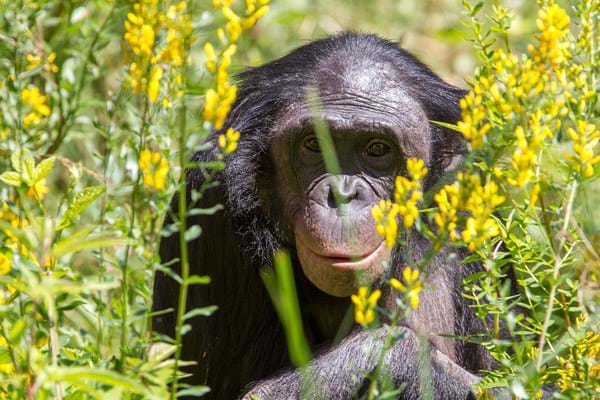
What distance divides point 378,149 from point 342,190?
449mm

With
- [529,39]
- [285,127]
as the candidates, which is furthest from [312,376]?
[529,39]

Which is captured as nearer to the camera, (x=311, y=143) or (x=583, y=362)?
(x=583, y=362)

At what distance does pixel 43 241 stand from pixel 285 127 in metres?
2.14

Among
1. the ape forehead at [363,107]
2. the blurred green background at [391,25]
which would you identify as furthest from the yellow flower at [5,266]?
the blurred green background at [391,25]

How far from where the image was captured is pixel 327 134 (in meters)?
4.98

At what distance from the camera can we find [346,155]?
503cm

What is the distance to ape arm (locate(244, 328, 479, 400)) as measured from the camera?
4398 millimetres

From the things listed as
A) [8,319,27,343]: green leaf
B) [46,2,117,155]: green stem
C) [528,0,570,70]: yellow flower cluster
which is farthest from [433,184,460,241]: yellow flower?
[46,2,117,155]: green stem

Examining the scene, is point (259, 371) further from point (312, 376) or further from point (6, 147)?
point (6, 147)

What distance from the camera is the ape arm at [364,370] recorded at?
4398 mm

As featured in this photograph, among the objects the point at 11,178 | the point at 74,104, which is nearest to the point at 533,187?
the point at 11,178

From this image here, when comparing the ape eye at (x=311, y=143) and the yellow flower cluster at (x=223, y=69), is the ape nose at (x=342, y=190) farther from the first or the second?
the yellow flower cluster at (x=223, y=69)

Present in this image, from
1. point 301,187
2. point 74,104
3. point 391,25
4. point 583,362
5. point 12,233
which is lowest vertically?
point 583,362

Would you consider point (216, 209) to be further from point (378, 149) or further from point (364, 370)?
point (378, 149)
